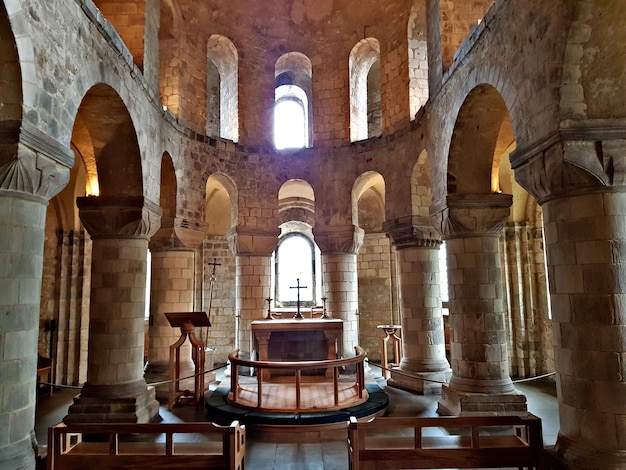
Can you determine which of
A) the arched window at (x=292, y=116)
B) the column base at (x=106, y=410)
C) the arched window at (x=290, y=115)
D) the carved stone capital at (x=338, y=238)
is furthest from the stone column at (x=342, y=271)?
the column base at (x=106, y=410)

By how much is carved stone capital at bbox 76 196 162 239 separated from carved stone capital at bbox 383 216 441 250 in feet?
17.9

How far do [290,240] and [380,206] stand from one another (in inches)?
167

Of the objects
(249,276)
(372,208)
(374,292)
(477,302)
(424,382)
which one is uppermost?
(372,208)

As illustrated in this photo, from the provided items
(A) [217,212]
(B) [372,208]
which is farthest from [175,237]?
(B) [372,208]

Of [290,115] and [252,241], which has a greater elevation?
[290,115]

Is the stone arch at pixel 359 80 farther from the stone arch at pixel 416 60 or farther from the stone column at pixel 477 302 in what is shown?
the stone column at pixel 477 302

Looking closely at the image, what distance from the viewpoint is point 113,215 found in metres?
7.62

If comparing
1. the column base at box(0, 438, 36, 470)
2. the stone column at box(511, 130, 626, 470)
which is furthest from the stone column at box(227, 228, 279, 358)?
the stone column at box(511, 130, 626, 470)

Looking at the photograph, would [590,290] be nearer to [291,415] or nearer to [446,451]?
[446,451]

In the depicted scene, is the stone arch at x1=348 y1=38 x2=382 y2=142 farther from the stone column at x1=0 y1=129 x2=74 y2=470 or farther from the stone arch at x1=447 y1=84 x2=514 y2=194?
the stone column at x1=0 y1=129 x2=74 y2=470

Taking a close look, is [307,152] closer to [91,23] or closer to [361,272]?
[361,272]

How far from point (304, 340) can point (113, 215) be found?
454 centimetres

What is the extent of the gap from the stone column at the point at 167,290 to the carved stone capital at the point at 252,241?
1.21m

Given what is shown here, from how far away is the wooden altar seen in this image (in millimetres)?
9242
